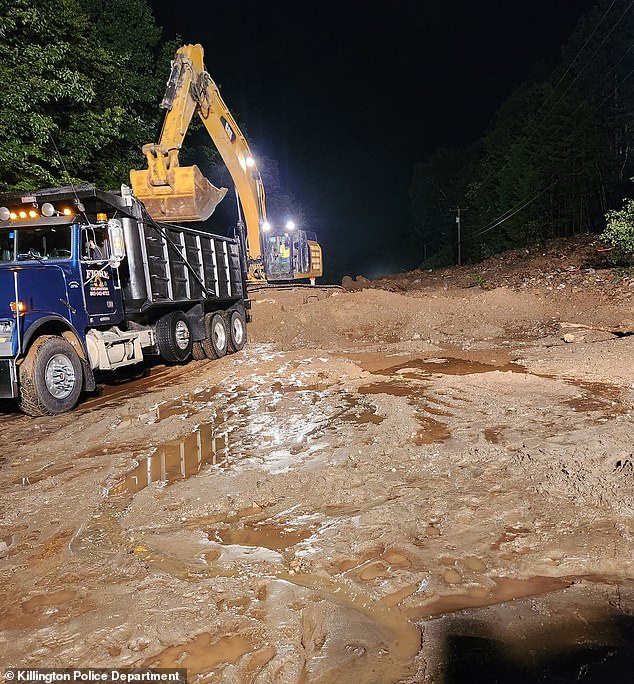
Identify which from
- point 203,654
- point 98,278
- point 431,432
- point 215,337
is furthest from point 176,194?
point 203,654

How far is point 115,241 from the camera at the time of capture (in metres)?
7.93

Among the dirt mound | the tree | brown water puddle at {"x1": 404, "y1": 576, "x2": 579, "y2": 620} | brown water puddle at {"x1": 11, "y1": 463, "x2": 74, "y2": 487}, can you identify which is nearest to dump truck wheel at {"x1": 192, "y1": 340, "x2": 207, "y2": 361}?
brown water puddle at {"x1": 11, "y1": 463, "x2": 74, "y2": 487}

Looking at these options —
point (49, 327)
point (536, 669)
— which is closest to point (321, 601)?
point (536, 669)

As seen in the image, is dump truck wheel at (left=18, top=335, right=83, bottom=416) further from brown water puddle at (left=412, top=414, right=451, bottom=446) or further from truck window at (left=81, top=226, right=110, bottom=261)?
brown water puddle at (left=412, top=414, right=451, bottom=446)

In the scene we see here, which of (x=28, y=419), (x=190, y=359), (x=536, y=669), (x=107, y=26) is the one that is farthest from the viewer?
(x=107, y=26)

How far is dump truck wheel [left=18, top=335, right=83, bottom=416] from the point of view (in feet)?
21.7

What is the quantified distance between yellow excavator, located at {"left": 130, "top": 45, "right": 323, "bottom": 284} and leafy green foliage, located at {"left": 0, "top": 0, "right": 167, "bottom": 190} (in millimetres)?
3373

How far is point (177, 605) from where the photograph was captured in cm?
263

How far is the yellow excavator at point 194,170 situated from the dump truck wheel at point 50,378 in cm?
383

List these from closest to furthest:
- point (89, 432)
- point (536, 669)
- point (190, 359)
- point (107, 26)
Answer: point (536, 669)
point (89, 432)
point (190, 359)
point (107, 26)

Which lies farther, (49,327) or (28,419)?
(49,327)

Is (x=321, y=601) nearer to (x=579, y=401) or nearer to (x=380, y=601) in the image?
(x=380, y=601)

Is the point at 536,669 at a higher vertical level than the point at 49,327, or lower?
lower

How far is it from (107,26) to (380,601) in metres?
24.5
